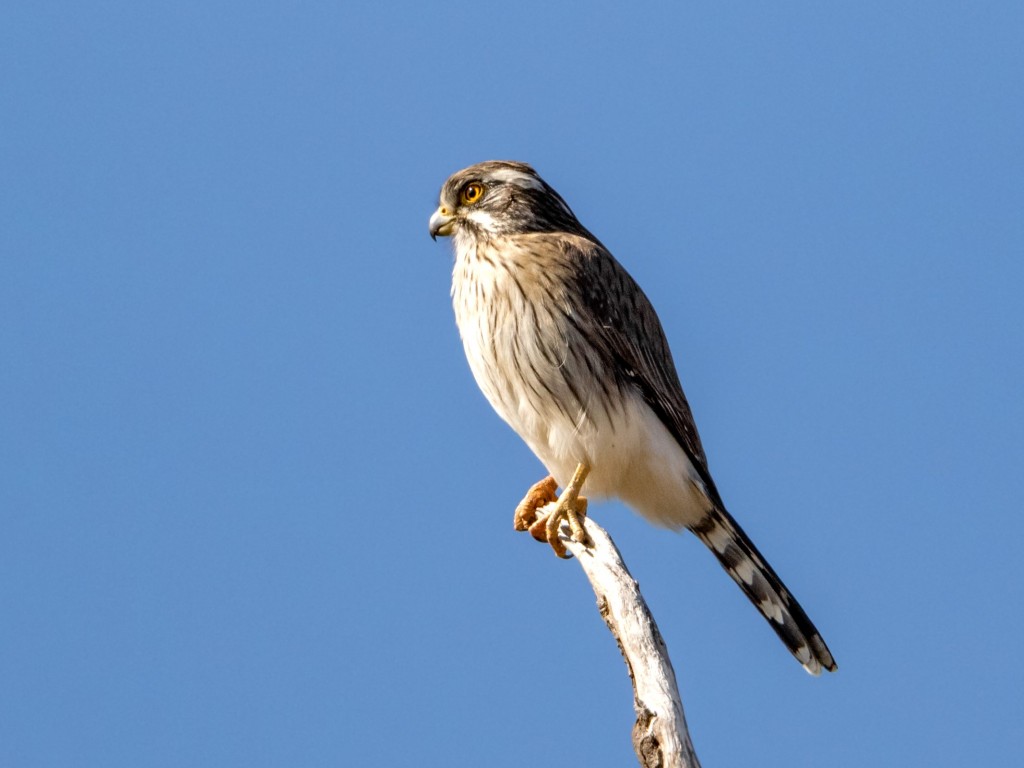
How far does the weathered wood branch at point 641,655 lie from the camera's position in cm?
400

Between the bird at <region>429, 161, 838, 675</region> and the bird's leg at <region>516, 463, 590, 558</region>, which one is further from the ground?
the bird at <region>429, 161, 838, 675</region>

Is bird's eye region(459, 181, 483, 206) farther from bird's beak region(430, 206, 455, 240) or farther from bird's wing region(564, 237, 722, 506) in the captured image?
bird's wing region(564, 237, 722, 506)

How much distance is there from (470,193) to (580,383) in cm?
115

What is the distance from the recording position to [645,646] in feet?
14.5

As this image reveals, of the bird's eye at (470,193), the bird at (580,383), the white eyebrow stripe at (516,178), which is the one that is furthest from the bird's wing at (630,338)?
the bird's eye at (470,193)

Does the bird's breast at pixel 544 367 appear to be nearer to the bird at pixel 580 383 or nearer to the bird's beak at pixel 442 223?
the bird at pixel 580 383

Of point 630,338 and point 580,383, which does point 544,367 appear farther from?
point 630,338

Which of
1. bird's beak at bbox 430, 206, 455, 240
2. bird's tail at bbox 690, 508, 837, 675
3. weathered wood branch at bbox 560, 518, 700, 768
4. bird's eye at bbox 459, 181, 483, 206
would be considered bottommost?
weathered wood branch at bbox 560, 518, 700, 768

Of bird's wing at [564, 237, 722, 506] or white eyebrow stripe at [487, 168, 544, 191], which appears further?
white eyebrow stripe at [487, 168, 544, 191]

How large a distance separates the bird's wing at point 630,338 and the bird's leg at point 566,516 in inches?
17.8

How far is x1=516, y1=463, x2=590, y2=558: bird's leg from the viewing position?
5434 millimetres

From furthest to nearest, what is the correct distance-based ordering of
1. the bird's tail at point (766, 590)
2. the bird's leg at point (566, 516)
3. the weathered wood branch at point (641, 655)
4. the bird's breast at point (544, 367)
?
the bird's tail at point (766, 590)
the bird's breast at point (544, 367)
the bird's leg at point (566, 516)
the weathered wood branch at point (641, 655)

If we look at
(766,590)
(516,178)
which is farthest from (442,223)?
(766,590)

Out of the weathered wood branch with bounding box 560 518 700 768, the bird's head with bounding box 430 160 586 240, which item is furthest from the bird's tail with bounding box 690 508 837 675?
the bird's head with bounding box 430 160 586 240
